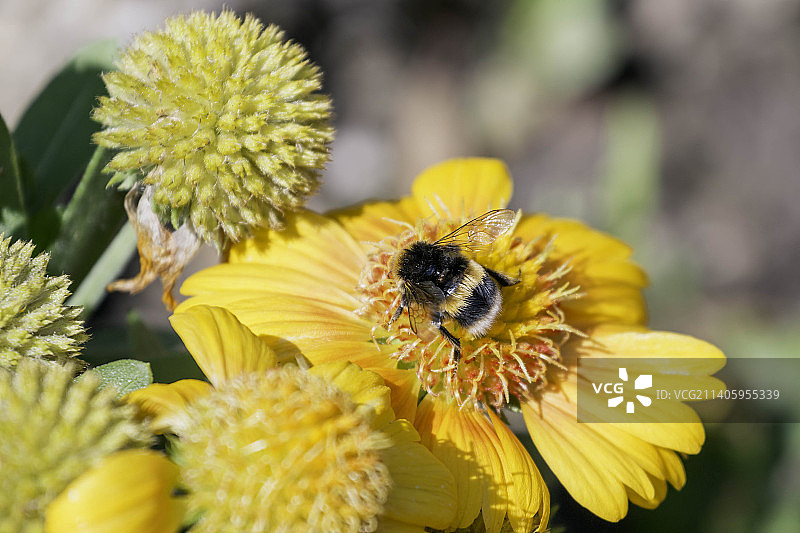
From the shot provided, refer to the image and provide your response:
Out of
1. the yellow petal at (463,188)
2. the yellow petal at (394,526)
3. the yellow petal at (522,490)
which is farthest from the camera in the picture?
the yellow petal at (463,188)

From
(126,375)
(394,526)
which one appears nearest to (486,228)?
(394,526)

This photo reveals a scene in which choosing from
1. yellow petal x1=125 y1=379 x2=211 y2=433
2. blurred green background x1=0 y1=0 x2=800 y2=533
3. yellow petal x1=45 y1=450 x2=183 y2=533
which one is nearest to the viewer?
yellow petal x1=45 y1=450 x2=183 y2=533

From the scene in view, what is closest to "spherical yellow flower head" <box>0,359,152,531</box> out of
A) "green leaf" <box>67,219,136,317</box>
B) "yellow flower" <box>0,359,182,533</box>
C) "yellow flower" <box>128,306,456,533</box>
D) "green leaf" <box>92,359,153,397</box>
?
"yellow flower" <box>0,359,182,533</box>

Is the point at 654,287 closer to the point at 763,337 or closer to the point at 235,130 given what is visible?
the point at 763,337

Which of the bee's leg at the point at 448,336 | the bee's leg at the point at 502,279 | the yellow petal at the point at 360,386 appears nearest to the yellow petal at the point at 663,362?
the bee's leg at the point at 502,279

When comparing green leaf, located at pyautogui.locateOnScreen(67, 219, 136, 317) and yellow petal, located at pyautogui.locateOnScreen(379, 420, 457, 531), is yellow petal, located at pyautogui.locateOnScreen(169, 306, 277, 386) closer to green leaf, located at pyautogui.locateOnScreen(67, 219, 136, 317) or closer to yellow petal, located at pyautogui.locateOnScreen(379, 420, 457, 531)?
yellow petal, located at pyautogui.locateOnScreen(379, 420, 457, 531)

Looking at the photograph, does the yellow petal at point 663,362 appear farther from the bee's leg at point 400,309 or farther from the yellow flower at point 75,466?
the yellow flower at point 75,466
